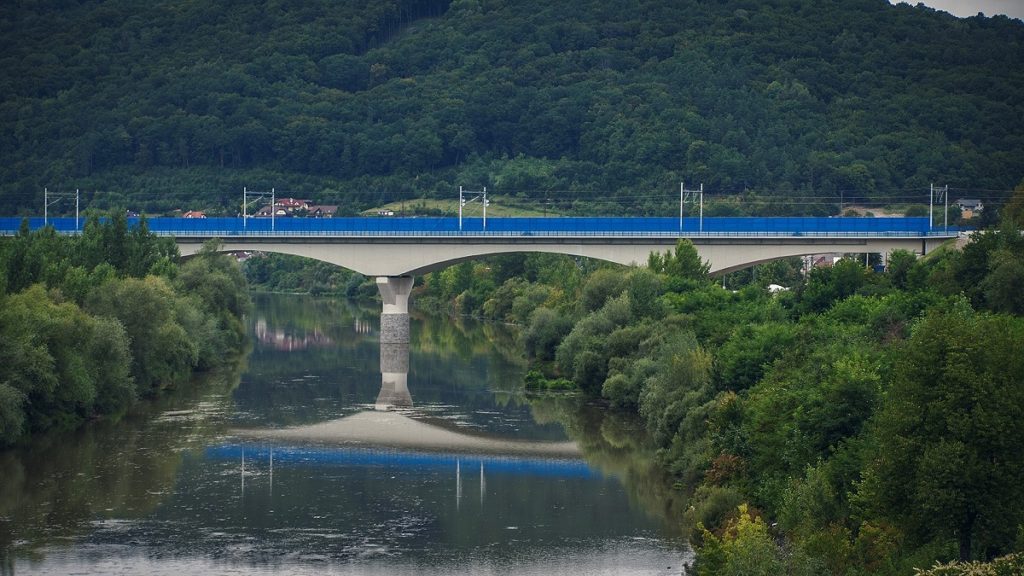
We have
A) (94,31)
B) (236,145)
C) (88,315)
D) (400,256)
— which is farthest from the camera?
(94,31)

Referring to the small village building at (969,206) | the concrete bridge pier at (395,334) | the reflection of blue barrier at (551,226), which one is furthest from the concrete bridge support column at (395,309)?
the small village building at (969,206)

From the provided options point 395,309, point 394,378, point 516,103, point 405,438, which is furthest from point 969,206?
point 405,438

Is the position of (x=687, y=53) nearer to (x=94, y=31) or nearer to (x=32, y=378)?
(x=94, y=31)

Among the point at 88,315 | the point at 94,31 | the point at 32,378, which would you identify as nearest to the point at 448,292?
the point at 88,315

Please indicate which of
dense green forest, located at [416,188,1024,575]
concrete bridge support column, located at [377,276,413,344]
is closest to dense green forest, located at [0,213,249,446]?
concrete bridge support column, located at [377,276,413,344]

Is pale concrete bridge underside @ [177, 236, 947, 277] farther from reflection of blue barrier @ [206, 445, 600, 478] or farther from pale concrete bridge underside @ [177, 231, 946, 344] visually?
reflection of blue barrier @ [206, 445, 600, 478]

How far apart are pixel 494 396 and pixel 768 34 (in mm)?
74427

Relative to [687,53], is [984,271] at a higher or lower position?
lower

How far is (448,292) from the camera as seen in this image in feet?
272

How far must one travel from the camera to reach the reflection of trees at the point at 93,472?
29.9m

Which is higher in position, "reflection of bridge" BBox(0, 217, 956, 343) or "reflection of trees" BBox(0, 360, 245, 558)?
"reflection of bridge" BBox(0, 217, 956, 343)

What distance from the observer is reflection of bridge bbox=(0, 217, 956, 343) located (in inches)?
2336

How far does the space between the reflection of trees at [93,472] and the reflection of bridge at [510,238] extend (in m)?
19.9

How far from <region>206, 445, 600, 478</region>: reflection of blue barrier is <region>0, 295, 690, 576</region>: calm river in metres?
0.07
